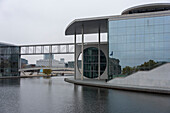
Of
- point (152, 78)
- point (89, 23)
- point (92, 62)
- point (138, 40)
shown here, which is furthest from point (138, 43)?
point (92, 62)

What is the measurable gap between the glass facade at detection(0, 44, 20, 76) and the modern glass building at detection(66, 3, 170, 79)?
137ft

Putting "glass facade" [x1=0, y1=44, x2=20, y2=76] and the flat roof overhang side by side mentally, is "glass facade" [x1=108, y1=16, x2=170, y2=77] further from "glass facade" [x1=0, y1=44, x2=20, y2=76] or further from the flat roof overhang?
"glass facade" [x1=0, y1=44, x2=20, y2=76]

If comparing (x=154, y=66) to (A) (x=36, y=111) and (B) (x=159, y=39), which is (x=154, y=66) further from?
(A) (x=36, y=111)

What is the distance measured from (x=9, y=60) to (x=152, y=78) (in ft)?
170

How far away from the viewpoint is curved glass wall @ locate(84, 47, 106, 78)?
140ft

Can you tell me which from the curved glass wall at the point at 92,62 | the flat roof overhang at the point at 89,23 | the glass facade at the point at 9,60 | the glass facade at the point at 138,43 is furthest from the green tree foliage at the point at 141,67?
the glass facade at the point at 9,60

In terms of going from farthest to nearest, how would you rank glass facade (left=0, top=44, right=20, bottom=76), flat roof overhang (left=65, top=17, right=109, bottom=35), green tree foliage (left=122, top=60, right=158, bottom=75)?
glass facade (left=0, top=44, right=20, bottom=76), flat roof overhang (left=65, top=17, right=109, bottom=35), green tree foliage (left=122, top=60, right=158, bottom=75)

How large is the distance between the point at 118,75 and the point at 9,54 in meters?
47.1

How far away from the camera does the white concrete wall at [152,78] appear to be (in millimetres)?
23797

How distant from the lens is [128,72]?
27.1 meters

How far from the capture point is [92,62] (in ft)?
143

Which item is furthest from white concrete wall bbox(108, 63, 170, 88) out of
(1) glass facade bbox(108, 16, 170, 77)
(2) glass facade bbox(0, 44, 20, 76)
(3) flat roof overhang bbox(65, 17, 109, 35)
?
(2) glass facade bbox(0, 44, 20, 76)

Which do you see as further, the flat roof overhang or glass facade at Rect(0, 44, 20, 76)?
glass facade at Rect(0, 44, 20, 76)

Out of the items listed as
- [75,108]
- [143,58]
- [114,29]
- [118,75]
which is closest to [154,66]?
[143,58]
